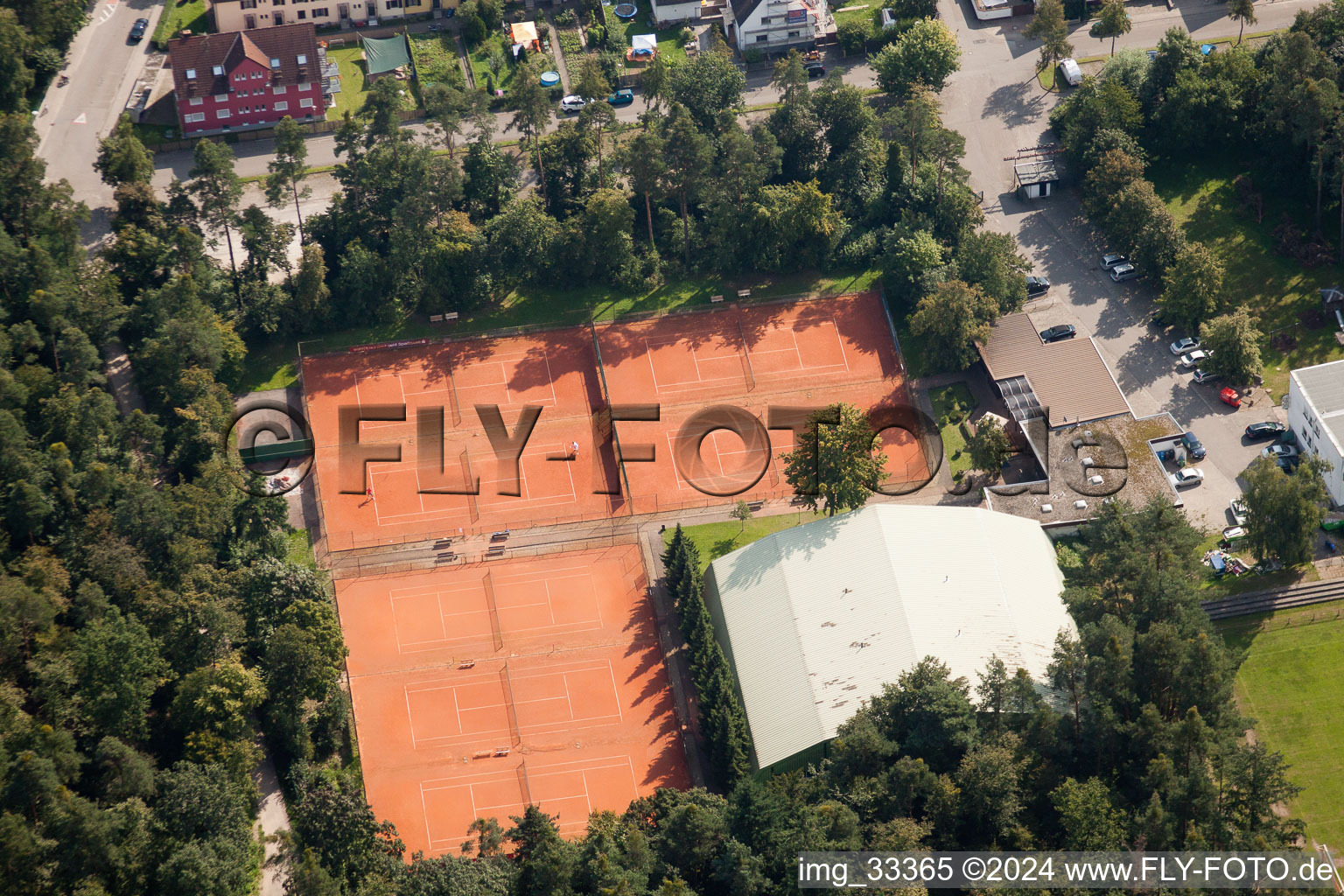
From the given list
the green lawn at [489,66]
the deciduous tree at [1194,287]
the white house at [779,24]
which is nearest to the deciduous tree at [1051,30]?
the white house at [779,24]

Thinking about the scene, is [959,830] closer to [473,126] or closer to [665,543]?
[665,543]

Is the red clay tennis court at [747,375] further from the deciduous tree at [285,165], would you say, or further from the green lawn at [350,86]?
the green lawn at [350,86]

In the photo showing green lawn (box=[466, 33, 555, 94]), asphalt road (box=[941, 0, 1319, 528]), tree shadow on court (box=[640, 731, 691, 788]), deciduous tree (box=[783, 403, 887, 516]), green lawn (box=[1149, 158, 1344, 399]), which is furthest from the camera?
green lawn (box=[466, 33, 555, 94])

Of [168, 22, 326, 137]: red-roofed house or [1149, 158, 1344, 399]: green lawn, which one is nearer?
[1149, 158, 1344, 399]: green lawn

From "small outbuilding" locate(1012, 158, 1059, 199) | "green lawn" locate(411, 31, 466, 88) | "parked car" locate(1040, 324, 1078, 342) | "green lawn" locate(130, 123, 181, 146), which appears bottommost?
"parked car" locate(1040, 324, 1078, 342)

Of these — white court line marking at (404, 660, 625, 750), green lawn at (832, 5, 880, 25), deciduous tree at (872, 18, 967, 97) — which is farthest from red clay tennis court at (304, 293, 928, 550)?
green lawn at (832, 5, 880, 25)

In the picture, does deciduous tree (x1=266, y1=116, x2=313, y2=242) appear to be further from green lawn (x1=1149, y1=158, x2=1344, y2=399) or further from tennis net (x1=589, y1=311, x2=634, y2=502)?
green lawn (x1=1149, y1=158, x2=1344, y2=399)

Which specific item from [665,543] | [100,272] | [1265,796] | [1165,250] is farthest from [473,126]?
[1265,796]
